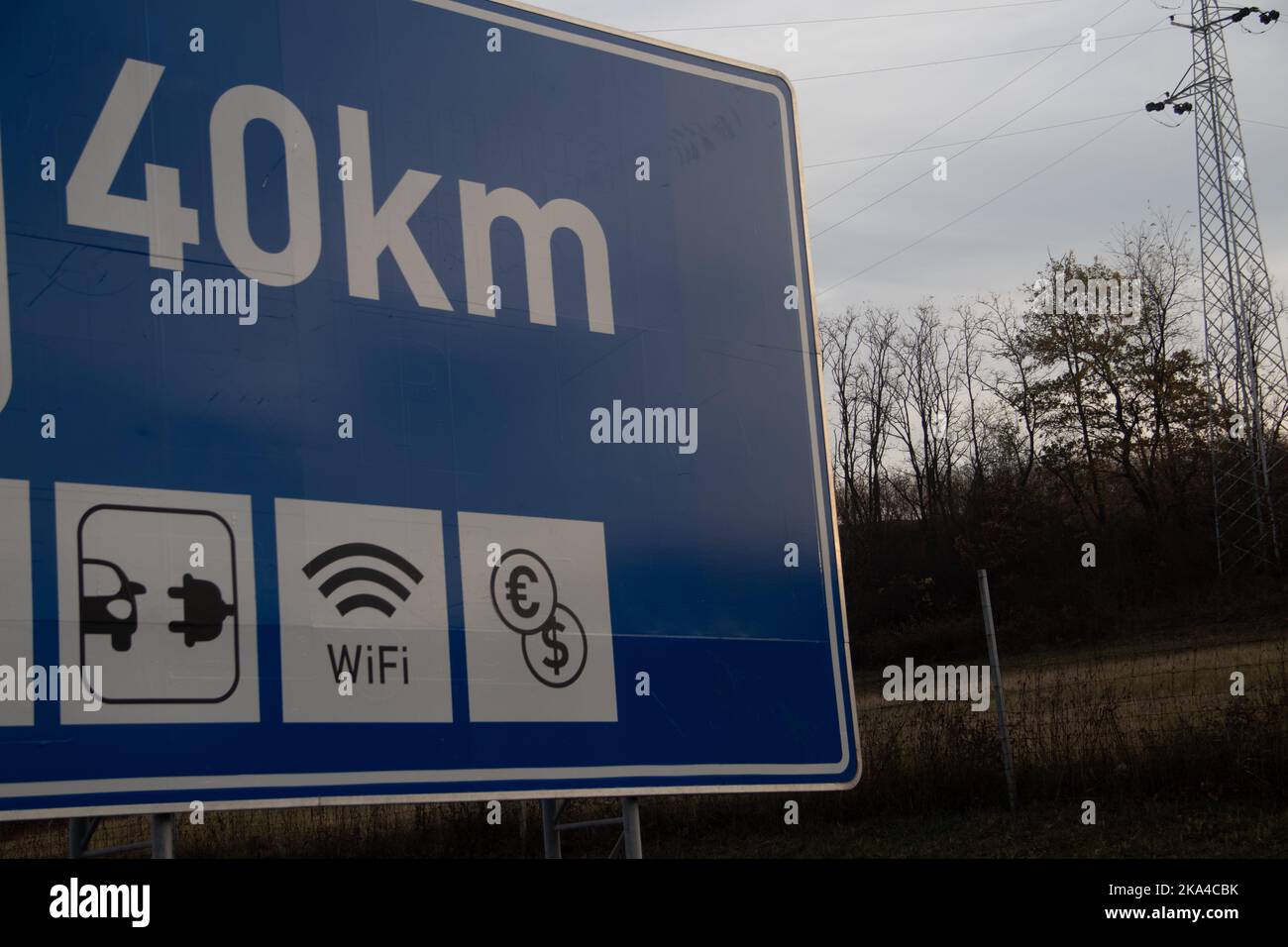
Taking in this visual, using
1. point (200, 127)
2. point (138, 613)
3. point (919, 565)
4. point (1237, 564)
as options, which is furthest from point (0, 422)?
point (919, 565)

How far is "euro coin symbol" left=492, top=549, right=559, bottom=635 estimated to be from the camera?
13.6 ft

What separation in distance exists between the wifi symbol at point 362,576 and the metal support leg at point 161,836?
702mm

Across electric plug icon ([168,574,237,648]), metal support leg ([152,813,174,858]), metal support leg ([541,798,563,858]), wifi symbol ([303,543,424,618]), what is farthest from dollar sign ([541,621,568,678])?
metal support leg ([152,813,174,858])

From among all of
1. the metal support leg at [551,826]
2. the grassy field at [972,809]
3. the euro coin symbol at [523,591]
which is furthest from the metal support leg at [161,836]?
the grassy field at [972,809]

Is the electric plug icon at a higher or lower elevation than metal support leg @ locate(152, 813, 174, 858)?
higher

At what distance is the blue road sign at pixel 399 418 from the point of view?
3.38 meters

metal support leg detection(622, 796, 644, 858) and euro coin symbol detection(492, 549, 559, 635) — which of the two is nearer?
euro coin symbol detection(492, 549, 559, 635)

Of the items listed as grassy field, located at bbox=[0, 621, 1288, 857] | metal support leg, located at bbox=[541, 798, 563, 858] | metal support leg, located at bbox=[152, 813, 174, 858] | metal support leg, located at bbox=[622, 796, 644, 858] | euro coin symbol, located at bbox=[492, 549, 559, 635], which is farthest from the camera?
grassy field, located at bbox=[0, 621, 1288, 857]

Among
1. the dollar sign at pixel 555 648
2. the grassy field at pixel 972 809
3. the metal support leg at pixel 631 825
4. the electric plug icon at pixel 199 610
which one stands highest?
the electric plug icon at pixel 199 610

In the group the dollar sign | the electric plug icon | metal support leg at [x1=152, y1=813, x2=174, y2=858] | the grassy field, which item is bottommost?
the grassy field

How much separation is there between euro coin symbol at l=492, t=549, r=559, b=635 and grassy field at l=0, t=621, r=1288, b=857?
3.65 meters

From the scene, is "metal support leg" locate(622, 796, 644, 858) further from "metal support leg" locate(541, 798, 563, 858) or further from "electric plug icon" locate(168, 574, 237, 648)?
"electric plug icon" locate(168, 574, 237, 648)

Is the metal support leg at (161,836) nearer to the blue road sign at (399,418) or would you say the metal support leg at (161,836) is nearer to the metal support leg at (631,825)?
the blue road sign at (399,418)
